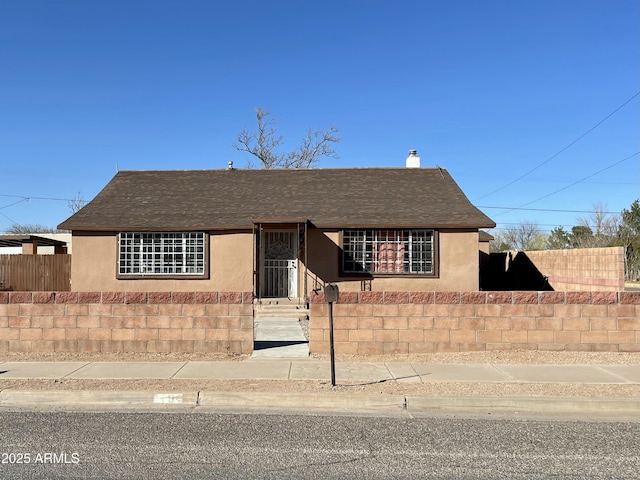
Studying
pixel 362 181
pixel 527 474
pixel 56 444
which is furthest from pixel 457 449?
pixel 362 181

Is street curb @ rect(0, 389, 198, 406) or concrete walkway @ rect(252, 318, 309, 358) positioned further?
concrete walkway @ rect(252, 318, 309, 358)

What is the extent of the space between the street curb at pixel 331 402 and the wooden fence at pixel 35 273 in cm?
1445

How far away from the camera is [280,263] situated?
56.7 feet

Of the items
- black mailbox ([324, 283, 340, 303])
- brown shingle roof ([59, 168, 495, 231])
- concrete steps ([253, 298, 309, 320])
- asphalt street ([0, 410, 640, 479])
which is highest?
brown shingle roof ([59, 168, 495, 231])

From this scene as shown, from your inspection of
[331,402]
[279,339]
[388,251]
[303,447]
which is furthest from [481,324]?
[388,251]

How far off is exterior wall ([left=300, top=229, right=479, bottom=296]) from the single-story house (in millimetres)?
29

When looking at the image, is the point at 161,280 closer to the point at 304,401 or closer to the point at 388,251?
the point at 388,251

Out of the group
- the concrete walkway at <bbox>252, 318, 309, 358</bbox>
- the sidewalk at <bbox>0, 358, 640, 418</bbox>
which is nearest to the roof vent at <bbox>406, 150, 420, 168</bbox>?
the concrete walkway at <bbox>252, 318, 309, 358</bbox>

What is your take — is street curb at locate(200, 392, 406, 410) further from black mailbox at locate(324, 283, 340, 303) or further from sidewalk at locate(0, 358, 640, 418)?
black mailbox at locate(324, 283, 340, 303)

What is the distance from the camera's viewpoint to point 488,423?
6.30m

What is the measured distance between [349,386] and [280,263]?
32.6 feet

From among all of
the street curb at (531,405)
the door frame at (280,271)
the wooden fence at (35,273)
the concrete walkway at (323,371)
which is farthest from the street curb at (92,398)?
the wooden fence at (35,273)

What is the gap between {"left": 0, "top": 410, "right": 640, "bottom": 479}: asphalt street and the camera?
4.78 meters

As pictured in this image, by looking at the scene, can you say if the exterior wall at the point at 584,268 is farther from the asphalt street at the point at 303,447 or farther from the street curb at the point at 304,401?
the street curb at the point at 304,401
